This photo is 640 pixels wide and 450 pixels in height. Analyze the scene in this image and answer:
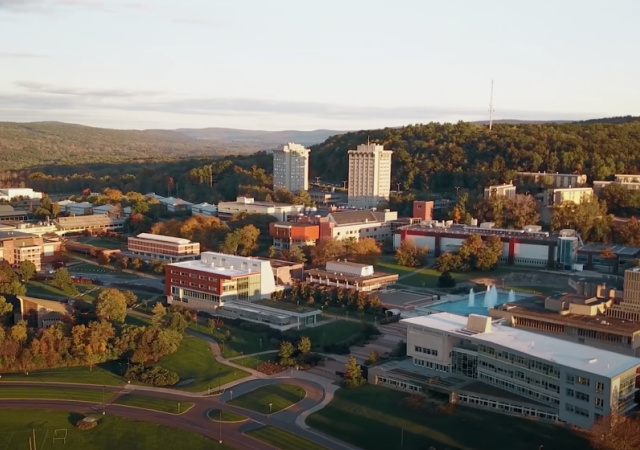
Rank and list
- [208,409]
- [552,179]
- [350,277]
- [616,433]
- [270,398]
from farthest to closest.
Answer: [552,179], [350,277], [270,398], [208,409], [616,433]

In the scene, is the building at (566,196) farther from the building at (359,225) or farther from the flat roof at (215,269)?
the flat roof at (215,269)

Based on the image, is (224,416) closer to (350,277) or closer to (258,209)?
(350,277)

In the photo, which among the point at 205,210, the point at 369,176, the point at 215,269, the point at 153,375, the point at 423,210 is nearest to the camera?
the point at 153,375

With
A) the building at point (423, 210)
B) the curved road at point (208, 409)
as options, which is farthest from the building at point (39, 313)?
the building at point (423, 210)

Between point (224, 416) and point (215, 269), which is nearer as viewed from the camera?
point (224, 416)

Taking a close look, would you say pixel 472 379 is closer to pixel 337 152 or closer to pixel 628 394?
pixel 628 394

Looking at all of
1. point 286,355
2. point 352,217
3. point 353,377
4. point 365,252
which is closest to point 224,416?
point 353,377

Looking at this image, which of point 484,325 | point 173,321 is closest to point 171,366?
point 173,321

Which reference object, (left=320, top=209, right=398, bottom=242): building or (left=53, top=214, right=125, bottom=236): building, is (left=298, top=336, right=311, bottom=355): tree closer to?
(left=320, top=209, right=398, bottom=242): building
